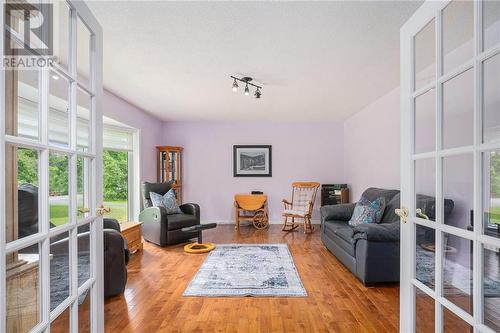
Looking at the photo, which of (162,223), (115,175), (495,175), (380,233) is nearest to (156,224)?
(162,223)

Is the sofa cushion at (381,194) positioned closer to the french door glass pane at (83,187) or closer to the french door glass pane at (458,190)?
the french door glass pane at (458,190)

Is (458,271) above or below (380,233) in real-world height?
above

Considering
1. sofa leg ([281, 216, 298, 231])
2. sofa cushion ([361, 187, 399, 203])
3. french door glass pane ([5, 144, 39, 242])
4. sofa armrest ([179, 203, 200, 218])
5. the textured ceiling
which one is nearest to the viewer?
french door glass pane ([5, 144, 39, 242])

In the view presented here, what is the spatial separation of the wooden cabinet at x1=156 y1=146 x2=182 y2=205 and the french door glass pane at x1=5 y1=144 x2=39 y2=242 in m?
4.43

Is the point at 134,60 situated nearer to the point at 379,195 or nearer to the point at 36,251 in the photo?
the point at 36,251

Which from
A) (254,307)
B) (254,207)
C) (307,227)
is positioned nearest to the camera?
(254,307)

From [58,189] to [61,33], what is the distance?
602mm

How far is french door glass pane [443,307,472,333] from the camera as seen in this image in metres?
0.98

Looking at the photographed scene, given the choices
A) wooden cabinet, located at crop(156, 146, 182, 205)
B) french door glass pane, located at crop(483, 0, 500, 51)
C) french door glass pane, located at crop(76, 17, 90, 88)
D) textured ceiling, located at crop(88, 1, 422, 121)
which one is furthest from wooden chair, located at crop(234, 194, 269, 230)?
french door glass pane, located at crop(483, 0, 500, 51)

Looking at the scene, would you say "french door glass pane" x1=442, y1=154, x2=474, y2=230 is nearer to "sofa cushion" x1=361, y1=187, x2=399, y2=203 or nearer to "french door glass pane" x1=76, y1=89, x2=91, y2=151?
"french door glass pane" x1=76, y1=89, x2=91, y2=151

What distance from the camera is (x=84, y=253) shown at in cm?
118

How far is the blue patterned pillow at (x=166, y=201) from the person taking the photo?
4.16 metres

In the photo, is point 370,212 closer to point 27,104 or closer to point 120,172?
point 27,104

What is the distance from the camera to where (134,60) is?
→ 262cm
